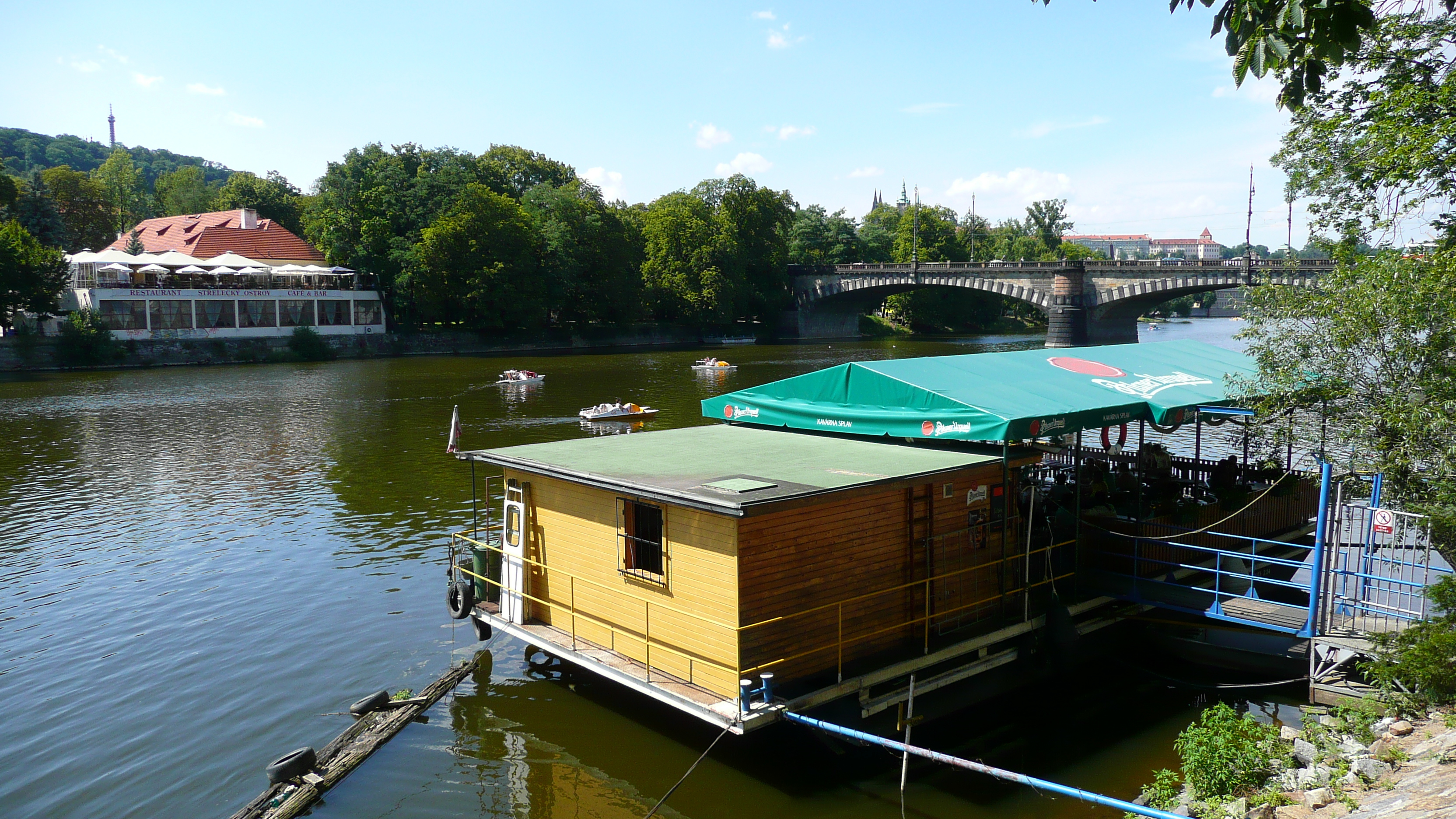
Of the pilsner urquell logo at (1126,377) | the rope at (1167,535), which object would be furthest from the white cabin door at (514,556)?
the pilsner urquell logo at (1126,377)

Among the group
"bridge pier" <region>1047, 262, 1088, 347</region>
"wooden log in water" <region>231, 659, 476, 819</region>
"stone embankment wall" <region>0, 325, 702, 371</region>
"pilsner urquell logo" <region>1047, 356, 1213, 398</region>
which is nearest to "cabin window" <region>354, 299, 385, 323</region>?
"stone embankment wall" <region>0, 325, 702, 371</region>

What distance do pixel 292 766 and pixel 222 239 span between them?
96.9 m

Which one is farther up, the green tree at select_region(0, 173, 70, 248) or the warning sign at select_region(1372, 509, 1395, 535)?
the green tree at select_region(0, 173, 70, 248)

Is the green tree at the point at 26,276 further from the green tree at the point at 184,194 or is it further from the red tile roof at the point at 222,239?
the green tree at the point at 184,194

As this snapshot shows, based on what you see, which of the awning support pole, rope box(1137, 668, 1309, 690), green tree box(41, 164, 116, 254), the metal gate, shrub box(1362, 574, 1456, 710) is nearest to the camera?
the awning support pole

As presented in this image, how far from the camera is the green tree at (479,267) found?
269 ft

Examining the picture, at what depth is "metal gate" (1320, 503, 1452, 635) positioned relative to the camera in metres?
11.2

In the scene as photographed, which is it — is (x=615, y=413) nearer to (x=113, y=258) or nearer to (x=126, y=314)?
(x=126, y=314)

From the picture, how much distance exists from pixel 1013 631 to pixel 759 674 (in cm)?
398

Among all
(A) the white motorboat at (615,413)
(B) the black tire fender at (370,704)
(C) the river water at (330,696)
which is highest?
(A) the white motorboat at (615,413)

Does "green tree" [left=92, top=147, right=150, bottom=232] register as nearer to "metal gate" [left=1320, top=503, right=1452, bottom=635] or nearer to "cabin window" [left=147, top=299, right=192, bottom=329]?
"cabin window" [left=147, top=299, right=192, bottom=329]

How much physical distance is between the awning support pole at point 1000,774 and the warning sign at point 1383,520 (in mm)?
4445

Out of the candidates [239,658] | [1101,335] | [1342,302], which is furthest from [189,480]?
[1101,335]

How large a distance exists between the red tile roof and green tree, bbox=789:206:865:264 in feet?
195
